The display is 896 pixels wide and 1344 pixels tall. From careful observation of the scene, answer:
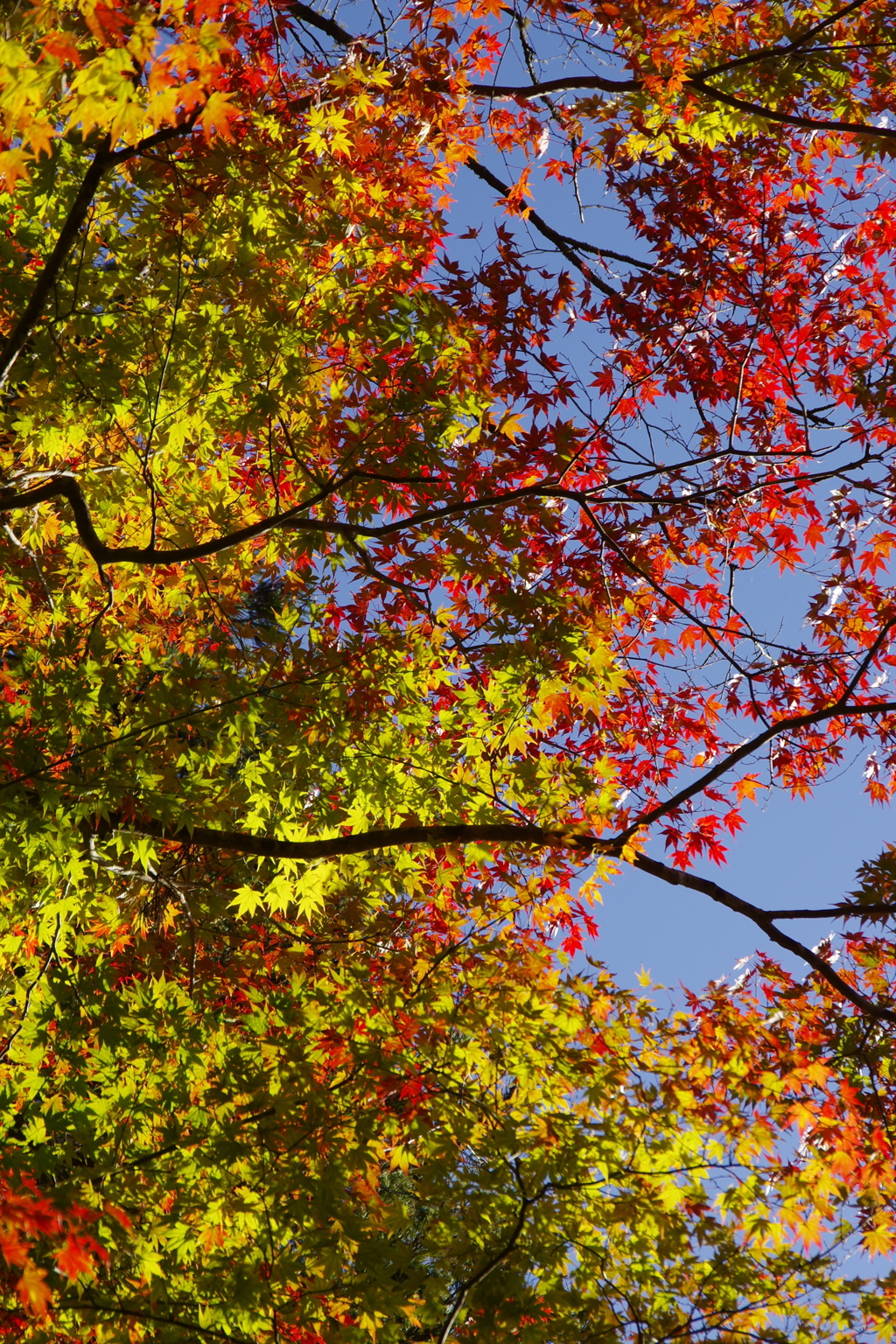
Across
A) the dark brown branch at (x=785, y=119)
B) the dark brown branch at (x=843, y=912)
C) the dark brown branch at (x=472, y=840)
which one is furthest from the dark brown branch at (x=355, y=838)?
the dark brown branch at (x=785, y=119)

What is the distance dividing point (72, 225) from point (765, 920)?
174 inches

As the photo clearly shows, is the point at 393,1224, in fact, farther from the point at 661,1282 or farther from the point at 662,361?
the point at 662,361

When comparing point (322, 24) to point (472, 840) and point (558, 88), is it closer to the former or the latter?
point (558, 88)

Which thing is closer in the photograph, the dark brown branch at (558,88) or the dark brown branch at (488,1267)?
the dark brown branch at (488,1267)

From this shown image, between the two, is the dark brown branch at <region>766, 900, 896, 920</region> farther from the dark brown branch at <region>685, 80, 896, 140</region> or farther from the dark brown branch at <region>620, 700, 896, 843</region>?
the dark brown branch at <region>685, 80, 896, 140</region>

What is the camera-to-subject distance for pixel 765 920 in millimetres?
4473

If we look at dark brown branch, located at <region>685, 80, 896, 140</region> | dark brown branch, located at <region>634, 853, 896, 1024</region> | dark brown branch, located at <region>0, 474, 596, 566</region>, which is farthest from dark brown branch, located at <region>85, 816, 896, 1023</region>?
dark brown branch, located at <region>685, 80, 896, 140</region>

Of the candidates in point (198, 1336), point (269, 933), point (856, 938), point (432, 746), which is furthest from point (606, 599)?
point (198, 1336)

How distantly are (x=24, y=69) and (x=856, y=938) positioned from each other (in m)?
5.75

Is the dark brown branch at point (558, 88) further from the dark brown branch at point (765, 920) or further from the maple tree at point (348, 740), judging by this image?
the dark brown branch at point (765, 920)

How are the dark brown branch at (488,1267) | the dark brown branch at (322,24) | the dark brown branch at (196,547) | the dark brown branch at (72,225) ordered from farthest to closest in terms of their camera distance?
the dark brown branch at (322,24) < the dark brown branch at (196,547) < the dark brown branch at (72,225) < the dark brown branch at (488,1267)

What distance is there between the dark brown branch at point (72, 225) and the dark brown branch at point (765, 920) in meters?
3.75

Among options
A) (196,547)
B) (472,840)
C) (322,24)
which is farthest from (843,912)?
(322,24)

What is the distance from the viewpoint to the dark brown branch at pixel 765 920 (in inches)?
171
